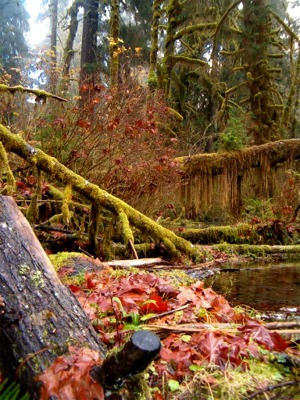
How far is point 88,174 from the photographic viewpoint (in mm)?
7789

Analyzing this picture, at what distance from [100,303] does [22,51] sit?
90.2 ft

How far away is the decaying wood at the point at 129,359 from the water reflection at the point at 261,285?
9.11ft

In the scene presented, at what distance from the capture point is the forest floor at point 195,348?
1.82 metres

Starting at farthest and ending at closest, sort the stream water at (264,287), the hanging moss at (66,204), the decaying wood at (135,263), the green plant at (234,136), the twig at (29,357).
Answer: the green plant at (234,136)
the decaying wood at (135,263)
the hanging moss at (66,204)
the stream water at (264,287)
the twig at (29,357)

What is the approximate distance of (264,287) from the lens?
5.10 m

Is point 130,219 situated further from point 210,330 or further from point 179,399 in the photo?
point 179,399

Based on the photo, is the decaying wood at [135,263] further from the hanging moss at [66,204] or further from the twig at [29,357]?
the twig at [29,357]

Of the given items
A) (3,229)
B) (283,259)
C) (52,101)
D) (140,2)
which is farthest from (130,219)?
(140,2)

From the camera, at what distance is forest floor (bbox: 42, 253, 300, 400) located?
1815 mm

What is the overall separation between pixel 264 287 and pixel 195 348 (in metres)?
3.27

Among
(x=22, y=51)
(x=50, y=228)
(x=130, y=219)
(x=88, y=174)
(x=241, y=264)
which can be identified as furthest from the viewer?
(x=22, y=51)

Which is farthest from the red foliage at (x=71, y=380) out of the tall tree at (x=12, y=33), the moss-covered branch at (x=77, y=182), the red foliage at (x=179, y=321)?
the tall tree at (x=12, y=33)

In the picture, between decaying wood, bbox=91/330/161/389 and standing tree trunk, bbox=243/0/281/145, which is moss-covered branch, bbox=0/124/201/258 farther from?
standing tree trunk, bbox=243/0/281/145

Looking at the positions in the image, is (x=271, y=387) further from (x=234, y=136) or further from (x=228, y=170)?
(x=234, y=136)
